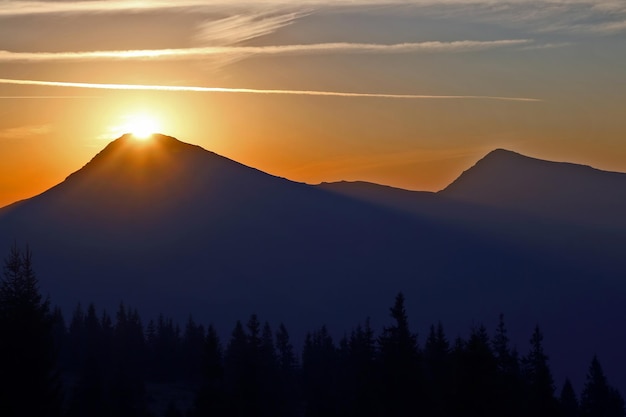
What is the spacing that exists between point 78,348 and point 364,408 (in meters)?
73.6

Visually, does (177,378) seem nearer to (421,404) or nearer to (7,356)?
(421,404)

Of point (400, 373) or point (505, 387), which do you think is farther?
point (505, 387)

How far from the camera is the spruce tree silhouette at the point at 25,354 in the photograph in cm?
3312

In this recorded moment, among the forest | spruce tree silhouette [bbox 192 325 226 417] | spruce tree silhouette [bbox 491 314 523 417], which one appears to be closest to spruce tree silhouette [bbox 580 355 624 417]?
the forest

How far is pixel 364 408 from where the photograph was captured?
54.0 m

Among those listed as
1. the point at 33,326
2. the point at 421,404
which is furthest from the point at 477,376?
the point at 33,326

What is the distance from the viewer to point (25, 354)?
33812 mm

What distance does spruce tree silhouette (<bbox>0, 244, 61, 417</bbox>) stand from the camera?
109 ft

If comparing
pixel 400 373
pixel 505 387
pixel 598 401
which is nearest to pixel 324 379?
pixel 598 401

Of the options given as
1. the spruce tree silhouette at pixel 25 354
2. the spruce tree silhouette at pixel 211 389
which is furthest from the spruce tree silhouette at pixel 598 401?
the spruce tree silhouette at pixel 25 354

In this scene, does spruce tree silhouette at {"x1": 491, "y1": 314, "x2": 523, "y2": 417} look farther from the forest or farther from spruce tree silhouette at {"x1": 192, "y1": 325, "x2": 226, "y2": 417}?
spruce tree silhouette at {"x1": 192, "y1": 325, "x2": 226, "y2": 417}

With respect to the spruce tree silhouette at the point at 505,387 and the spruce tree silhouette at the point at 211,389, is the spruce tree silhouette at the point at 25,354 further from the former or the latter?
the spruce tree silhouette at the point at 505,387

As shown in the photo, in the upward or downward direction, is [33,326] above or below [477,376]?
above

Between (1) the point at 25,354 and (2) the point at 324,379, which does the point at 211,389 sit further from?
(2) the point at 324,379
